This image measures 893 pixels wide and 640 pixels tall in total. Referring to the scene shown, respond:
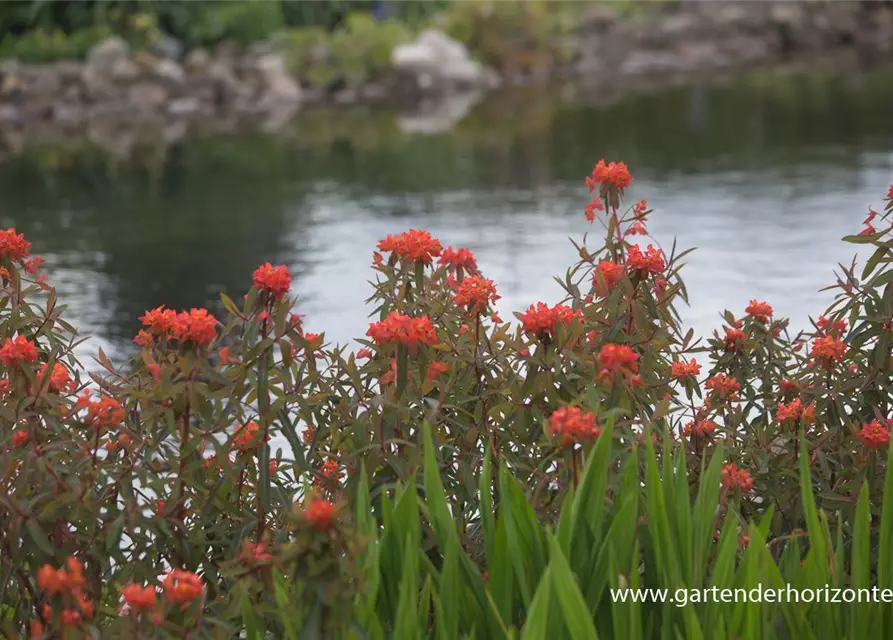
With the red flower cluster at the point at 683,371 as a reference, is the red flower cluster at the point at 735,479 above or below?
below

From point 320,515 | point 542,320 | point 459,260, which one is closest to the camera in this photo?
point 320,515

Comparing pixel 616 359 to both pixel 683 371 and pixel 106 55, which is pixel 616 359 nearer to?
pixel 683 371

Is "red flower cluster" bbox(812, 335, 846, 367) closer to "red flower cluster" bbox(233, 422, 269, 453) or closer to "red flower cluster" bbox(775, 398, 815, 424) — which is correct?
"red flower cluster" bbox(775, 398, 815, 424)

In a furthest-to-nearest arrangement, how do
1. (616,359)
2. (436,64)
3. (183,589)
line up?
1. (436,64)
2. (616,359)
3. (183,589)

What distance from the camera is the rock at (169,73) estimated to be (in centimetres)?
1931

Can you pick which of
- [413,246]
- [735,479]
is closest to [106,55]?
[413,246]

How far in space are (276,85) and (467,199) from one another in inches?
351

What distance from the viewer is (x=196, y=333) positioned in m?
2.50

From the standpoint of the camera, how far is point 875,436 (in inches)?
113

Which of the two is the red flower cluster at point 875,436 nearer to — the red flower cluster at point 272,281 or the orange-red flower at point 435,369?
the orange-red flower at point 435,369

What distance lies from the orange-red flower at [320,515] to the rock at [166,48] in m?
19.4

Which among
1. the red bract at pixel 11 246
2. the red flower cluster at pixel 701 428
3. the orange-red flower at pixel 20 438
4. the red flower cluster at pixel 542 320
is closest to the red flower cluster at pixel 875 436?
the red flower cluster at pixel 701 428

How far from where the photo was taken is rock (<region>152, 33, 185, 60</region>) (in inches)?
805

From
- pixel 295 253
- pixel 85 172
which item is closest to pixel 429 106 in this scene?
pixel 85 172
